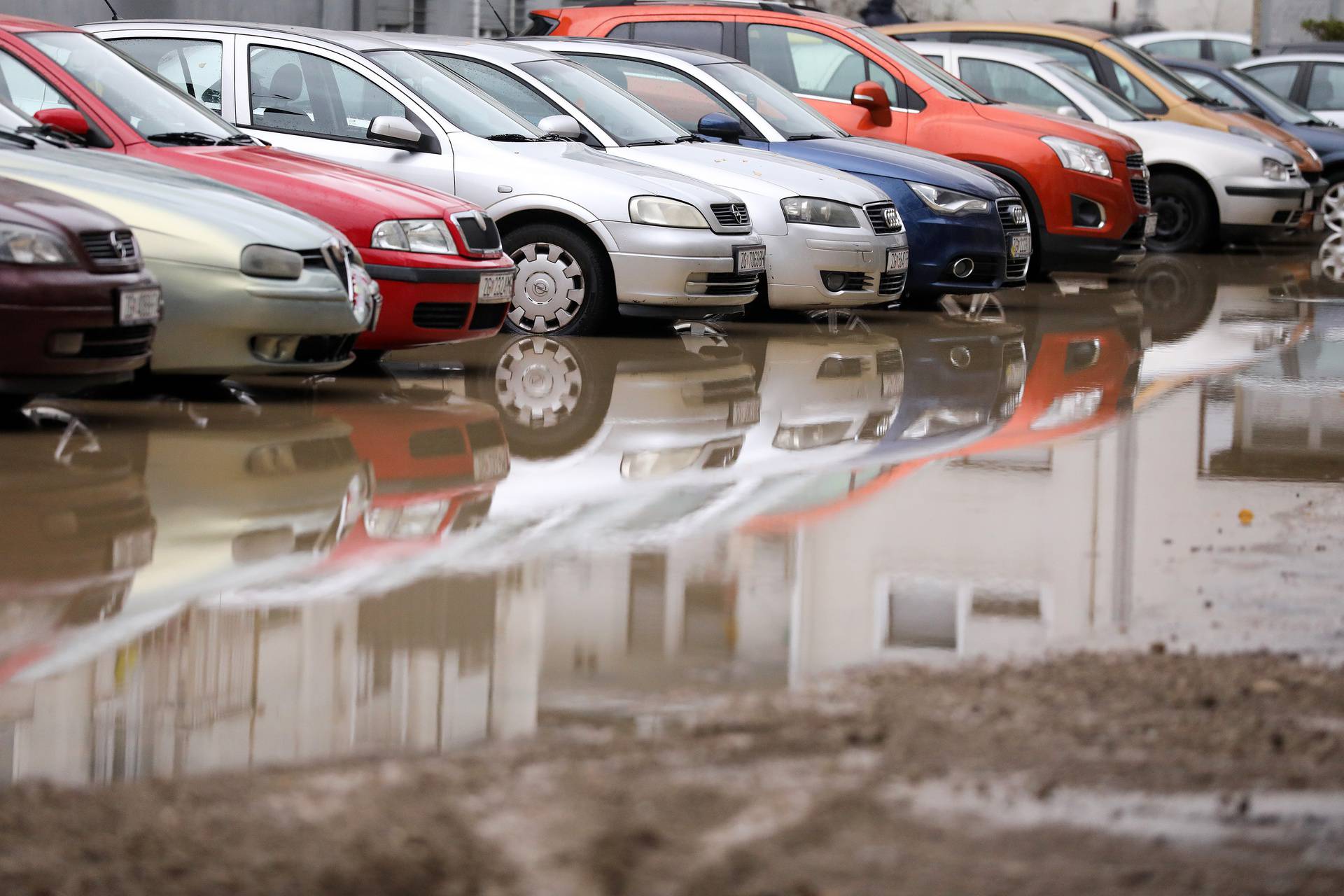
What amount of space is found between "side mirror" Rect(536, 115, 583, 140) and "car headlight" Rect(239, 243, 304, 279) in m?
3.59

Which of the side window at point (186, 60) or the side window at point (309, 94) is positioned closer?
the side window at point (309, 94)

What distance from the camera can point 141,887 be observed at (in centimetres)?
340

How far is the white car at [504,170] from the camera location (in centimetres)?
1106

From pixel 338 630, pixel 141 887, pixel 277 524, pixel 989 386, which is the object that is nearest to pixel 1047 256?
pixel 989 386

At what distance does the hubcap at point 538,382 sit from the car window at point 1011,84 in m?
7.59

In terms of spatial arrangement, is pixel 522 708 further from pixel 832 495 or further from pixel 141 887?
pixel 832 495

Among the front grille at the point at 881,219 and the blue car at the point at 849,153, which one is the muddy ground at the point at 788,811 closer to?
the front grille at the point at 881,219

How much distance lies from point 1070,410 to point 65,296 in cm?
440

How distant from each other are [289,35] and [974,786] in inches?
323

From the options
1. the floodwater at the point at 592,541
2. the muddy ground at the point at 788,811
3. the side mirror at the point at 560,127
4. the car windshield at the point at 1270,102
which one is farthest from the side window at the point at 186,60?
the car windshield at the point at 1270,102

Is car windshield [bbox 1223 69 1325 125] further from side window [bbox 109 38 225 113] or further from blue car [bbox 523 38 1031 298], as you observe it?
side window [bbox 109 38 225 113]

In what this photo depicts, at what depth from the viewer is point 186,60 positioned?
11.3 m

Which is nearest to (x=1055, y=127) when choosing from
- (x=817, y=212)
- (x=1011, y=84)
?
(x=1011, y=84)

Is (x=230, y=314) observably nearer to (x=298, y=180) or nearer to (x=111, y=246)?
(x=111, y=246)
